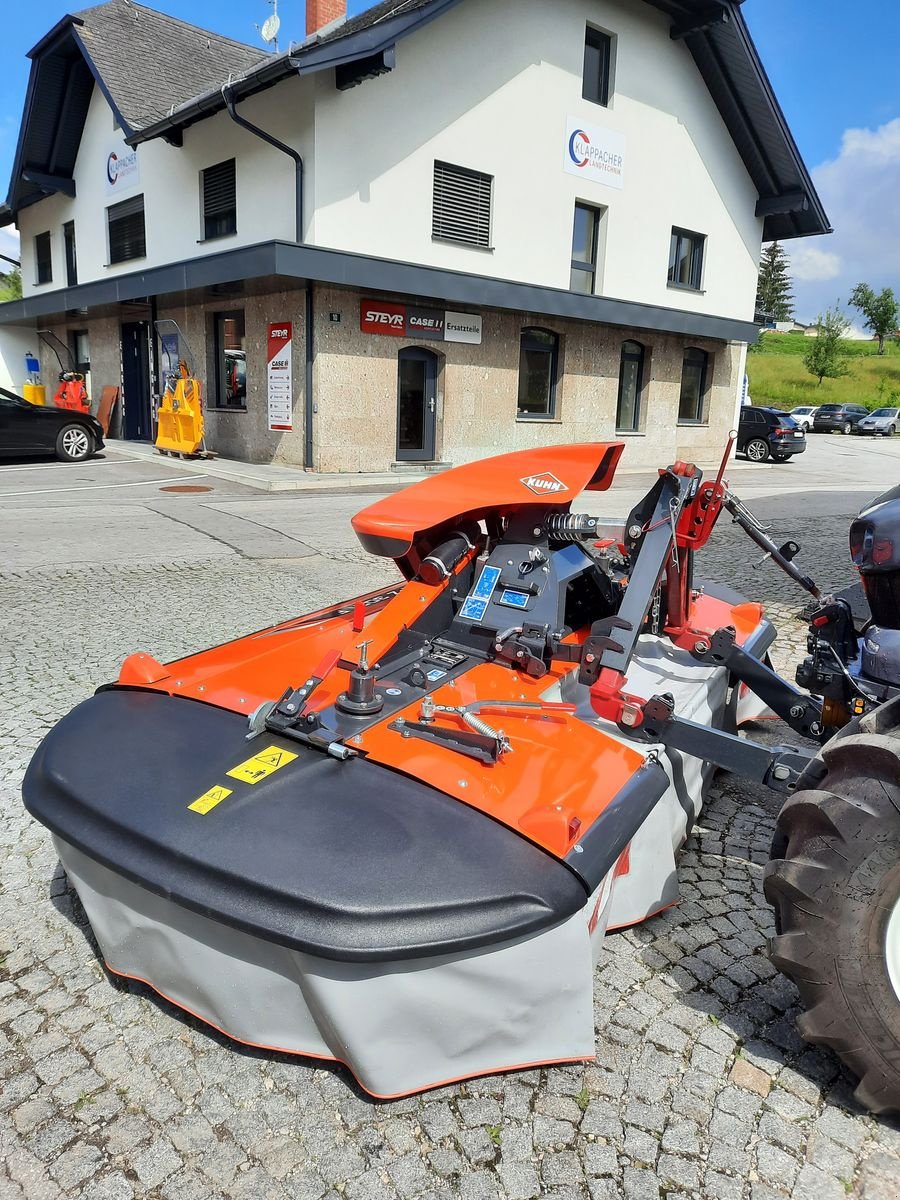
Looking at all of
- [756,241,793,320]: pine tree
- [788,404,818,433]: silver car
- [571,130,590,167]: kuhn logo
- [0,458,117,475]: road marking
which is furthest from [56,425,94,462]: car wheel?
[756,241,793,320]: pine tree

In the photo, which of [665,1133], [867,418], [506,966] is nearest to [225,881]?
[506,966]

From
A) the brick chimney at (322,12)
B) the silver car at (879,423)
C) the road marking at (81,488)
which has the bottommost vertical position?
the road marking at (81,488)

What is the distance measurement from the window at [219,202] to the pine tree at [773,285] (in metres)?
82.5

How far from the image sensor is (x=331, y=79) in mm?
13719

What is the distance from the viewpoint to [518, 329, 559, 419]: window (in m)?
18.2

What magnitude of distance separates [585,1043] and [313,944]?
0.75 meters

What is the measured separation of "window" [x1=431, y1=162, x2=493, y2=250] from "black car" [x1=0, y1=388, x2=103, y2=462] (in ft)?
24.1

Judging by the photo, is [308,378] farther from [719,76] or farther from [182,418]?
[719,76]

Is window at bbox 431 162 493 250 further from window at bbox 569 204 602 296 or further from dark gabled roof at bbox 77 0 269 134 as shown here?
dark gabled roof at bbox 77 0 269 134

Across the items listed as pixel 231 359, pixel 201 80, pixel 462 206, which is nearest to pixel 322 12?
pixel 201 80

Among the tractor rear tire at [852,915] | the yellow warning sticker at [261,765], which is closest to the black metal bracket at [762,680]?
the tractor rear tire at [852,915]

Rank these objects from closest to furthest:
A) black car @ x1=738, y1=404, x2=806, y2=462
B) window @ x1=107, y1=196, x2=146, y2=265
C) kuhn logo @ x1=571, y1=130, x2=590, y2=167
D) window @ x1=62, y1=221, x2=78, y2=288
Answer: kuhn logo @ x1=571, y1=130, x2=590, y2=167 < window @ x1=107, y1=196, x2=146, y2=265 < window @ x1=62, y1=221, x2=78, y2=288 < black car @ x1=738, y1=404, x2=806, y2=462

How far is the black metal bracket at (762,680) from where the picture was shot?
3.17 metres

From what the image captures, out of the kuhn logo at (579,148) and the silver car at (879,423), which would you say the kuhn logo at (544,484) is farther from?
the silver car at (879,423)
